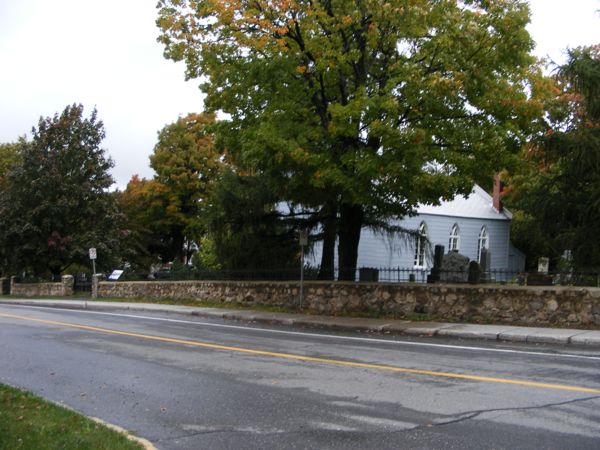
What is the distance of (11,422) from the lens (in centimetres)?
577

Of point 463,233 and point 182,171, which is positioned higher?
point 182,171

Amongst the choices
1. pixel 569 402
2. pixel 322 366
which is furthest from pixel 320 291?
pixel 569 402

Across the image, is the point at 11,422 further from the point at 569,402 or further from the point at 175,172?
the point at 175,172

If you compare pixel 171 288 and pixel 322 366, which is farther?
pixel 171 288

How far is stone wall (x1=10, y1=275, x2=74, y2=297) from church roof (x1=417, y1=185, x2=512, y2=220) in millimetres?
23937

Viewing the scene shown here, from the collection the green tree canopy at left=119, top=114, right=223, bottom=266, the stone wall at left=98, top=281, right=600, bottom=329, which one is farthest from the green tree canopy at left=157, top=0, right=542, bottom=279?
the green tree canopy at left=119, top=114, right=223, bottom=266

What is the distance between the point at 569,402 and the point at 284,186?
1226 cm

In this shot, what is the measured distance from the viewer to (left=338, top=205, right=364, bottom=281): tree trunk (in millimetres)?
19031

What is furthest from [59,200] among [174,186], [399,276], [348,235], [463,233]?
[463,233]

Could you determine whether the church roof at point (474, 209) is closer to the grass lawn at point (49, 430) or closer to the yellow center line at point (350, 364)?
the yellow center line at point (350, 364)

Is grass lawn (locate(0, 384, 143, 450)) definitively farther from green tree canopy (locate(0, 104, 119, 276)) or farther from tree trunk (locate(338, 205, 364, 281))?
green tree canopy (locate(0, 104, 119, 276))

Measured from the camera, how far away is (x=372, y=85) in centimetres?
1700

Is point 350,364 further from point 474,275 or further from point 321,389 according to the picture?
point 474,275

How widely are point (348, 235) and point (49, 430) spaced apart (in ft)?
47.2
